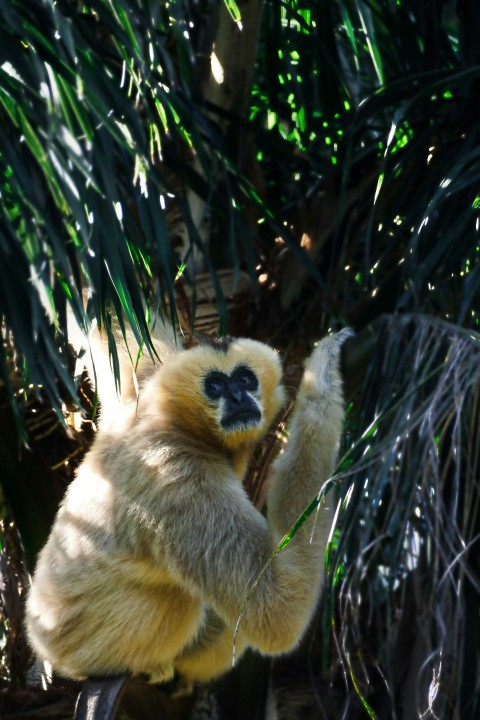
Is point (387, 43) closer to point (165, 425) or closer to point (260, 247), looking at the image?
point (260, 247)

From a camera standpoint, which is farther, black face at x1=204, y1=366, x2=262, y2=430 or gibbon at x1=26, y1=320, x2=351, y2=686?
black face at x1=204, y1=366, x2=262, y2=430

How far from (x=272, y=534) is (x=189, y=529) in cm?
43

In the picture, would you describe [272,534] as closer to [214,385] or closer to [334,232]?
[214,385]

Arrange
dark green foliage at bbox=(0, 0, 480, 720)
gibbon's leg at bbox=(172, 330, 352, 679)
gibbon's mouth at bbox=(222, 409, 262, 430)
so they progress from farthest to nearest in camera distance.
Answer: gibbon's mouth at bbox=(222, 409, 262, 430) < gibbon's leg at bbox=(172, 330, 352, 679) < dark green foliage at bbox=(0, 0, 480, 720)

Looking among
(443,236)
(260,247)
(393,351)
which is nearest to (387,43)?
(260,247)

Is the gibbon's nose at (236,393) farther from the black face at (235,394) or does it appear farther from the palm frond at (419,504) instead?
the palm frond at (419,504)

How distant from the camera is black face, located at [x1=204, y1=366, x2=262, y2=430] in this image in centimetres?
565

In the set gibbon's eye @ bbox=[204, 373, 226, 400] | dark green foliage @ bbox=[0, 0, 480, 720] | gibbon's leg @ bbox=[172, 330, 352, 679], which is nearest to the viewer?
dark green foliage @ bbox=[0, 0, 480, 720]

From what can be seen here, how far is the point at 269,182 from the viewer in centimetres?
745

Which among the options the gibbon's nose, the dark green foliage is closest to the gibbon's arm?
the dark green foliage

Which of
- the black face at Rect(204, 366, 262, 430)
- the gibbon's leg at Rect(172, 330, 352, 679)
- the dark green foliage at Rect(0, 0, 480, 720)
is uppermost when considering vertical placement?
the dark green foliage at Rect(0, 0, 480, 720)

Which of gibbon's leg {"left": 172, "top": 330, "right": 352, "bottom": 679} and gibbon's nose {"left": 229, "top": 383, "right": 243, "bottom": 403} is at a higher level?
gibbon's nose {"left": 229, "top": 383, "right": 243, "bottom": 403}

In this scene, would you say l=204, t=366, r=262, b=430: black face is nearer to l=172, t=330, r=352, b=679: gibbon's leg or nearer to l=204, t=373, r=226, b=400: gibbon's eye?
l=204, t=373, r=226, b=400: gibbon's eye

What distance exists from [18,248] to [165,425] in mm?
1768
